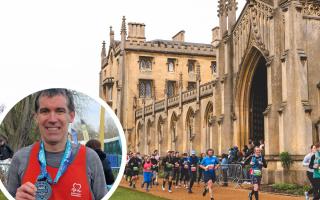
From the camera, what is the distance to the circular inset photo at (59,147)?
93.3 inches

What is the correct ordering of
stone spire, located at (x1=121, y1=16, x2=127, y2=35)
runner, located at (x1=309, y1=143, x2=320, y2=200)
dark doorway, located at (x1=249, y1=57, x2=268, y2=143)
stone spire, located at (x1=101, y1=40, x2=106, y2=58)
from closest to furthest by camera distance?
runner, located at (x1=309, y1=143, x2=320, y2=200) < dark doorway, located at (x1=249, y1=57, x2=268, y2=143) < stone spire, located at (x1=121, y1=16, x2=127, y2=35) < stone spire, located at (x1=101, y1=40, x2=106, y2=58)

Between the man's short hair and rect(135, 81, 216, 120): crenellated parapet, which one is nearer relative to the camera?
the man's short hair

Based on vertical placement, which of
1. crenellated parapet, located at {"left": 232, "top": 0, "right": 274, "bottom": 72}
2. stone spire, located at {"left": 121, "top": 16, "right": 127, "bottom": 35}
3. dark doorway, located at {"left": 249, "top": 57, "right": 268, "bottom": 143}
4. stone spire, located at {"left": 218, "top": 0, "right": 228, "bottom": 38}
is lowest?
dark doorway, located at {"left": 249, "top": 57, "right": 268, "bottom": 143}

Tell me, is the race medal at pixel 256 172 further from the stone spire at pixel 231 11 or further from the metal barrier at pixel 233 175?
the stone spire at pixel 231 11

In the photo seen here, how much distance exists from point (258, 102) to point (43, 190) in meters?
29.2

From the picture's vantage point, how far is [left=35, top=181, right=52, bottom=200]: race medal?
231cm

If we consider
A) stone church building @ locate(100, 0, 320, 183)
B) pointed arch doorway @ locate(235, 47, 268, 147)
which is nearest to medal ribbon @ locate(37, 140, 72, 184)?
stone church building @ locate(100, 0, 320, 183)

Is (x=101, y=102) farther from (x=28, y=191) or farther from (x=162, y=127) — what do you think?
(x=162, y=127)

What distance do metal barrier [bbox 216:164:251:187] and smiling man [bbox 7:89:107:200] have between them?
2112 centimetres

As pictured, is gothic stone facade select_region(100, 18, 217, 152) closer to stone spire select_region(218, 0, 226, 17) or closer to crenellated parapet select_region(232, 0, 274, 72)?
stone spire select_region(218, 0, 226, 17)

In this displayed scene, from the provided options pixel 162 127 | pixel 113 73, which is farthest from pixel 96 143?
pixel 113 73

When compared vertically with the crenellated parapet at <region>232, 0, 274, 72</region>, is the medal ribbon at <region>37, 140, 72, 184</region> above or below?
below

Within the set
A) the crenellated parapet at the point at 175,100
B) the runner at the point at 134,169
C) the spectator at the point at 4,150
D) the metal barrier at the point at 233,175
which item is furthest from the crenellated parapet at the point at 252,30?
the spectator at the point at 4,150

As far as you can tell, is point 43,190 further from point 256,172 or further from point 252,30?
point 252,30
